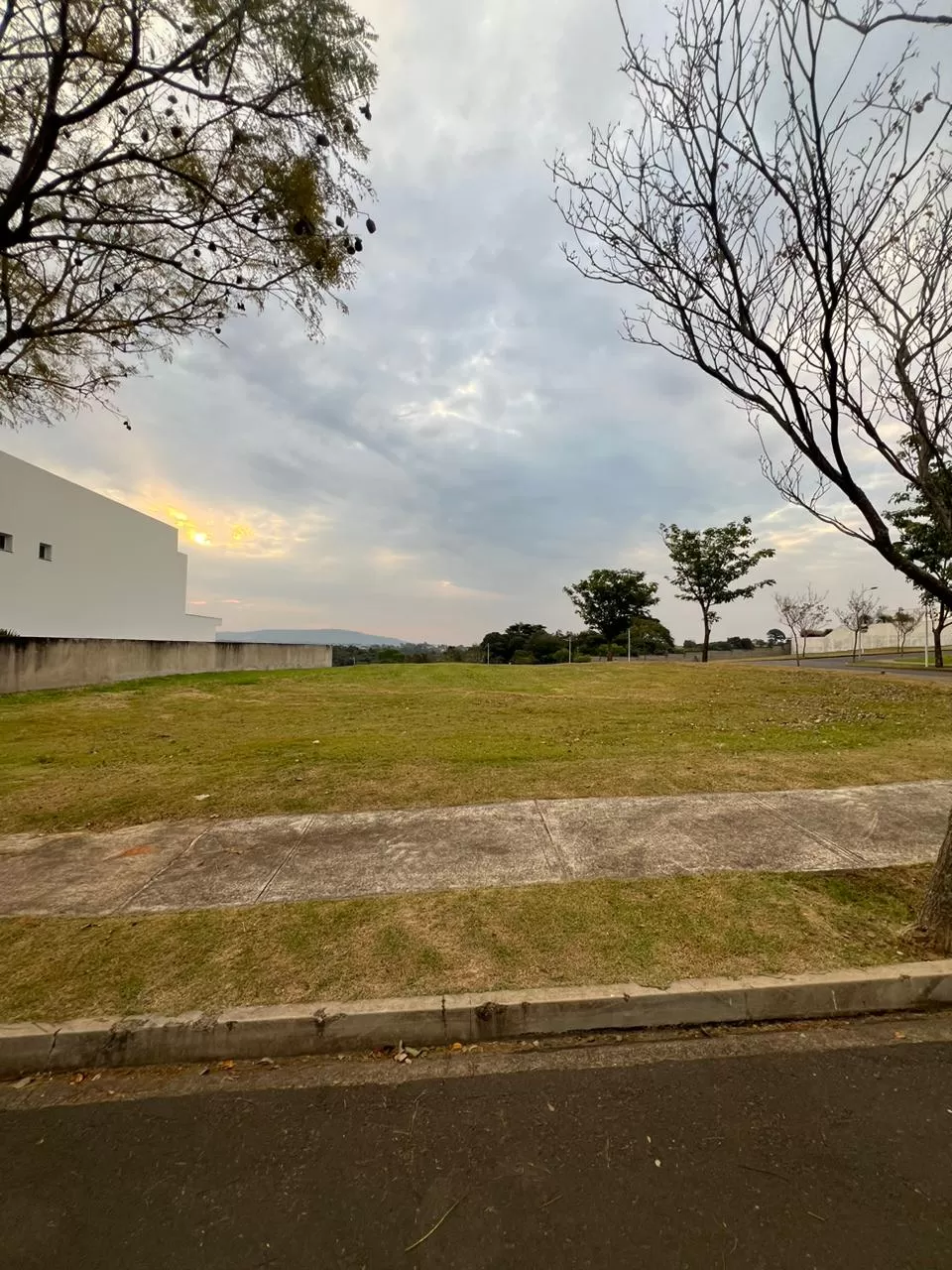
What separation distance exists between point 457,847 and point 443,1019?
2017 mm

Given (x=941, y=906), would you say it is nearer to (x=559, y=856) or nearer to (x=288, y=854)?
(x=559, y=856)

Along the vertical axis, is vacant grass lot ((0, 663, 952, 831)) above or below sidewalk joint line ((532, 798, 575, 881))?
above

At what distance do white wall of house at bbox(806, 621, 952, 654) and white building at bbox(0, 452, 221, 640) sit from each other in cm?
5223

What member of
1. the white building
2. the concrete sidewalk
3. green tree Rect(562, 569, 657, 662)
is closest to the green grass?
the concrete sidewalk

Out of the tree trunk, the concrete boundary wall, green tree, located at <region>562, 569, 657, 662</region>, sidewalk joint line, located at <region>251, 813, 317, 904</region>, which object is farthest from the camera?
green tree, located at <region>562, 569, 657, 662</region>

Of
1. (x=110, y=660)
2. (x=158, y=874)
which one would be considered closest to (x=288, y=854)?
(x=158, y=874)

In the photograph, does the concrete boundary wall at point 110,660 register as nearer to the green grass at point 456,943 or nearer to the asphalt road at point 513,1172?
the green grass at point 456,943

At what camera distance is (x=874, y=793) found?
5.77 m

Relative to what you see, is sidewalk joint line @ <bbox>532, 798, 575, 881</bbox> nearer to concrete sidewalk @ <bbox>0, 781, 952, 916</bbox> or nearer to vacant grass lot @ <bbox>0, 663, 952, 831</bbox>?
concrete sidewalk @ <bbox>0, 781, 952, 916</bbox>

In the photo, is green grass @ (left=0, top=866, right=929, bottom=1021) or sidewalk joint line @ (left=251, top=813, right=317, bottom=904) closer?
green grass @ (left=0, top=866, right=929, bottom=1021)

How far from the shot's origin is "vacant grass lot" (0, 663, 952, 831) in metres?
6.18

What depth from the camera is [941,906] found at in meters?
3.23

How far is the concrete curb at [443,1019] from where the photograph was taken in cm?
261

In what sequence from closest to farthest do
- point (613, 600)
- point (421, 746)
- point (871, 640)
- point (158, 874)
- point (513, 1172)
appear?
point (513, 1172) → point (158, 874) → point (421, 746) → point (613, 600) → point (871, 640)
